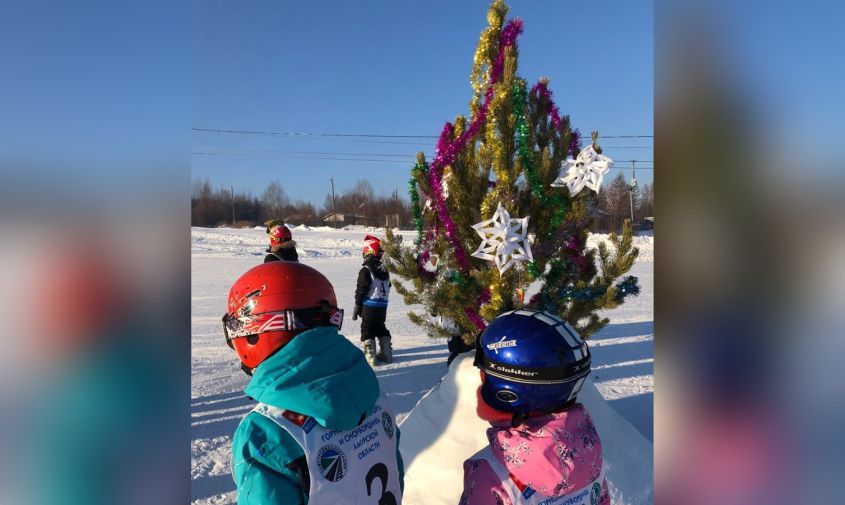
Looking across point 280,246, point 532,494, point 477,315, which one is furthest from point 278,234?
point 532,494

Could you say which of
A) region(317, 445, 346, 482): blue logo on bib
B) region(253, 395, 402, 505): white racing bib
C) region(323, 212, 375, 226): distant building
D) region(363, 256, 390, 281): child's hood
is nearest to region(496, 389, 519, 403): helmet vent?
region(253, 395, 402, 505): white racing bib

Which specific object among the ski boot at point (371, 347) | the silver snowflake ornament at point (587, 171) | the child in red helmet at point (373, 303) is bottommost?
the ski boot at point (371, 347)

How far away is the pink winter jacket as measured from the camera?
149 cm

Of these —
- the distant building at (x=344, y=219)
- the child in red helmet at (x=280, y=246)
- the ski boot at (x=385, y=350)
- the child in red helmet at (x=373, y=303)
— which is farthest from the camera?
the distant building at (x=344, y=219)

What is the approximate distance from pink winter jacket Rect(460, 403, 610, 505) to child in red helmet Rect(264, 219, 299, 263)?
439cm

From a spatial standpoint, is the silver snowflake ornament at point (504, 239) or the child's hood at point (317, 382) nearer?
the child's hood at point (317, 382)

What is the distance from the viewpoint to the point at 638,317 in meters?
10.6

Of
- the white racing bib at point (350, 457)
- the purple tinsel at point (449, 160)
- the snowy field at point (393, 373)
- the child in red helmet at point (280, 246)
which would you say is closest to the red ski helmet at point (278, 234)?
the child in red helmet at point (280, 246)

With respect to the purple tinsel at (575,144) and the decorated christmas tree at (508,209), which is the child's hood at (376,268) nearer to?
the decorated christmas tree at (508,209)

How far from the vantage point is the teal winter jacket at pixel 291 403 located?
1.23 meters

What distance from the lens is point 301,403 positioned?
1317mm

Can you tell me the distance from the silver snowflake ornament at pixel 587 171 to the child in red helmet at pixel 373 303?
4.11 metres

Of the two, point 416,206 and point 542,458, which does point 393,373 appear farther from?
point 542,458
